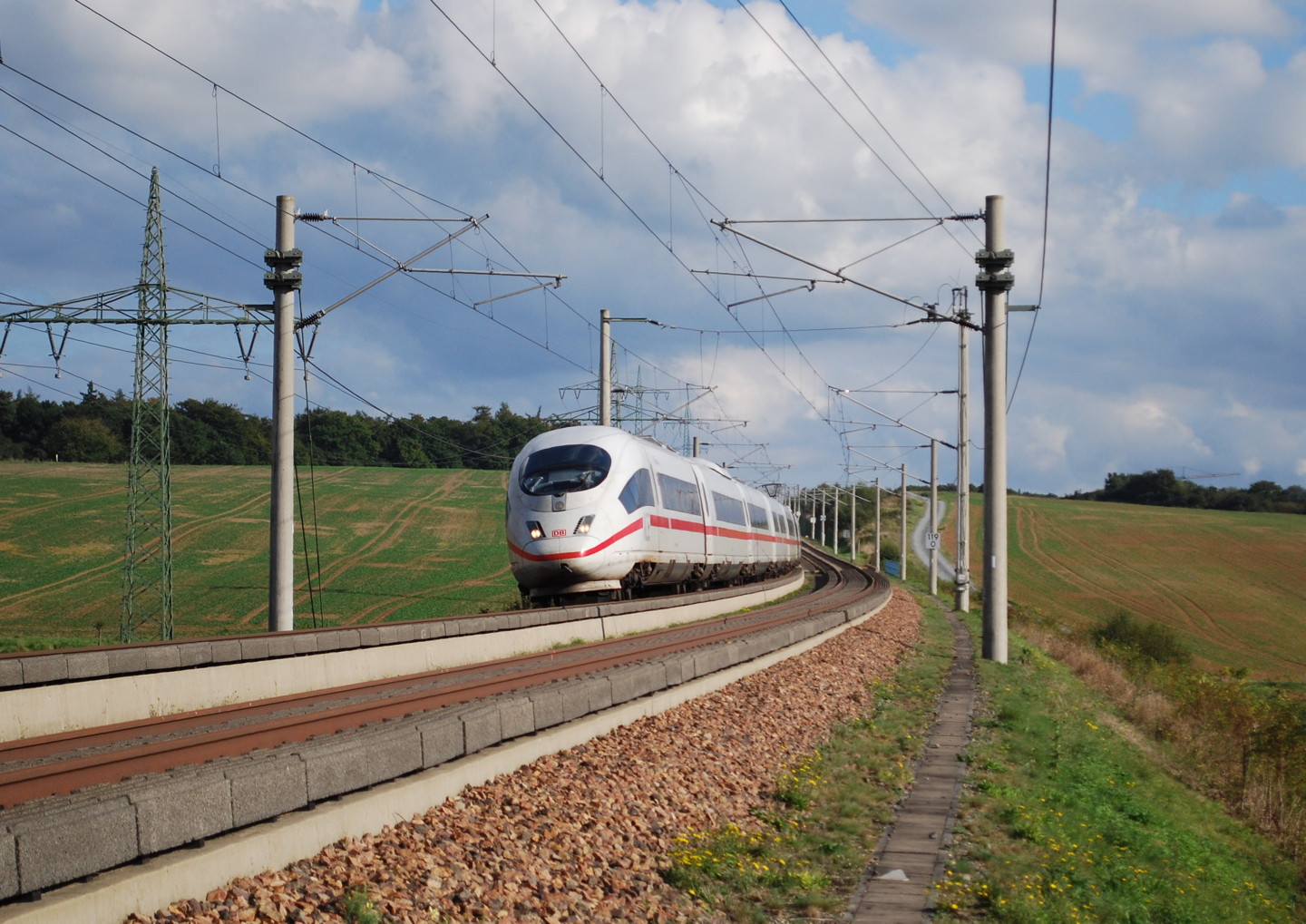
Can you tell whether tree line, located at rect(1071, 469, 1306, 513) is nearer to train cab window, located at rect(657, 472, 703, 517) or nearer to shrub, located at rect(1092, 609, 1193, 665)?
shrub, located at rect(1092, 609, 1193, 665)

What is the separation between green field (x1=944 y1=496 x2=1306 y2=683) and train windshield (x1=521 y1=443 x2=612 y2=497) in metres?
41.1

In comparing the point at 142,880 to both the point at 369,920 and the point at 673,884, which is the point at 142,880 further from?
the point at 673,884

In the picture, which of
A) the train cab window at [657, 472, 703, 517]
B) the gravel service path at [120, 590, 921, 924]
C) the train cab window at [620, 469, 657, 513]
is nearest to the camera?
the gravel service path at [120, 590, 921, 924]

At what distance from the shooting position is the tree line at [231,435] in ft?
266

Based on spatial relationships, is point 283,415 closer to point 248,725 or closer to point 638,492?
point 638,492

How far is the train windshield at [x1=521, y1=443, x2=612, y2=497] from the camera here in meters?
25.0

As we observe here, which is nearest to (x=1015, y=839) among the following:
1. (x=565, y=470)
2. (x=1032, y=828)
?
(x=1032, y=828)

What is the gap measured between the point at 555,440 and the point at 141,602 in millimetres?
25253

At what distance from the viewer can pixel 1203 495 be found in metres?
170

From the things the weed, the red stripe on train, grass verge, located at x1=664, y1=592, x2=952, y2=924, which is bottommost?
grass verge, located at x1=664, y1=592, x2=952, y2=924

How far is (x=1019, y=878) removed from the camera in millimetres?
8078

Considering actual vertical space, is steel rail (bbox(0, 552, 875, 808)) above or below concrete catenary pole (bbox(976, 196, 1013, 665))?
below

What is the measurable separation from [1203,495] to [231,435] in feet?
449

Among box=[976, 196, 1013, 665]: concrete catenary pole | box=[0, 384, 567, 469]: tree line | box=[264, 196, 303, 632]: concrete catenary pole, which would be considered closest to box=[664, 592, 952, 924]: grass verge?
box=[976, 196, 1013, 665]: concrete catenary pole
